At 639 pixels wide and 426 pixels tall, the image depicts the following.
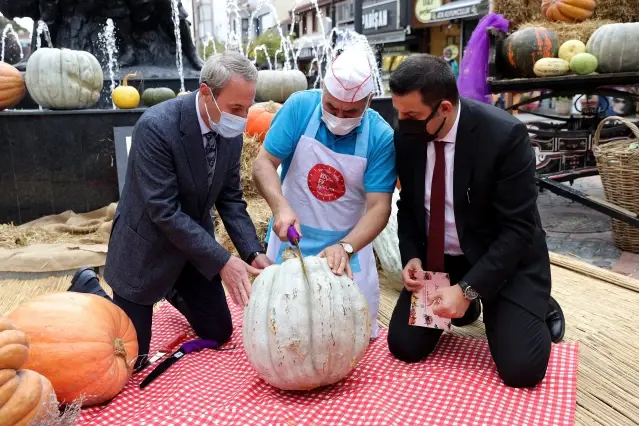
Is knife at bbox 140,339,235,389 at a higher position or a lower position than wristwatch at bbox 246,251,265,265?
lower

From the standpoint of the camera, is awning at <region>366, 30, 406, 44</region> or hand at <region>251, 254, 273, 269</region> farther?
awning at <region>366, 30, 406, 44</region>

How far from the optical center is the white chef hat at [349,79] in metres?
2.58

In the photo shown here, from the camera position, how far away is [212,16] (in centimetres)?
3425

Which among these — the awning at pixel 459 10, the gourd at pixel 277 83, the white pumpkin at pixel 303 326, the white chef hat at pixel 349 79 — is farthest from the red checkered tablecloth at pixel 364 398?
the awning at pixel 459 10

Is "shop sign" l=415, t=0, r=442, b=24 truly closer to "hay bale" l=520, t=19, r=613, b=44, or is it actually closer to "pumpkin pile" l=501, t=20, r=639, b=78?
"hay bale" l=520, t=19, r=613, b=44

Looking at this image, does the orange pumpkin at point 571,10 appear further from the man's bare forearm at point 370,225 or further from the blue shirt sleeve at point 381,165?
the man's bare forearm at point 370,225

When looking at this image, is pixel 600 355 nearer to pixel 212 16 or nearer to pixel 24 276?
pixel 24 276

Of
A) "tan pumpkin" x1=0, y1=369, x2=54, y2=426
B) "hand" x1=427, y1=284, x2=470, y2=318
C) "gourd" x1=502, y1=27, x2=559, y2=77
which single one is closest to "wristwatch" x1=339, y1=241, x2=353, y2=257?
"hand" x1=427, y1=284, x2=470, y2=318

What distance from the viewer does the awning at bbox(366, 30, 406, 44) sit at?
2058 cm

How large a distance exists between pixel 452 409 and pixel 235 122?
1538mm

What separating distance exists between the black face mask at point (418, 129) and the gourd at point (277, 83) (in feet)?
13.8

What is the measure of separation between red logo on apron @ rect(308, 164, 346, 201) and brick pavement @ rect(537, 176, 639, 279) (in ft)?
8.60

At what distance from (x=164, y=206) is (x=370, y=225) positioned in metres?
0.98

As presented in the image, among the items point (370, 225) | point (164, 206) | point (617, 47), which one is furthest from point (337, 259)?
point (617, 47)
